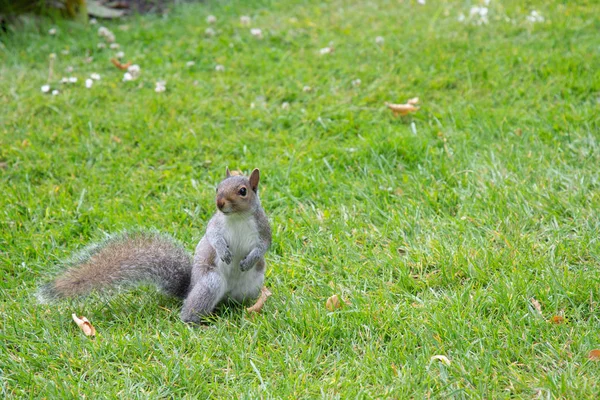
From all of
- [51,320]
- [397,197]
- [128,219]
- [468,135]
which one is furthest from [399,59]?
[51,320]

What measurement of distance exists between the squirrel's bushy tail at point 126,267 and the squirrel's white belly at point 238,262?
18 cm

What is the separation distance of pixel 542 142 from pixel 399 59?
148cm

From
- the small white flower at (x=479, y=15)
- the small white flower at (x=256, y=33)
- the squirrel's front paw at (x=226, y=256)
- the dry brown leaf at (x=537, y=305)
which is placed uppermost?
the small white flower at (x=479, y=15)

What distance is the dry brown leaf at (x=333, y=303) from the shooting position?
2668 millimetres

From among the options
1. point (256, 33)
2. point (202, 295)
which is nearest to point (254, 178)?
point (202, 295)

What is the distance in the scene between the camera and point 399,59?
5.00 meters

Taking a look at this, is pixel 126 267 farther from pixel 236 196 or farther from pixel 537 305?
pixel 537 305

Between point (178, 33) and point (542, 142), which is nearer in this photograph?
point (542, 142)

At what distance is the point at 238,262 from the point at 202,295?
0.62 feet

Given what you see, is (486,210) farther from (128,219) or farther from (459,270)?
(128,219)

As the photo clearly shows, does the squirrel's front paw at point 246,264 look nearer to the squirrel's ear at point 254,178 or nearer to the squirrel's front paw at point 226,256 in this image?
the squirrel's front paw at point 226,256

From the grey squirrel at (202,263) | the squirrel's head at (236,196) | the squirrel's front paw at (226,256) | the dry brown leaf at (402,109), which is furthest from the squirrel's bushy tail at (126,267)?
the dry brown leaf at (402,109)

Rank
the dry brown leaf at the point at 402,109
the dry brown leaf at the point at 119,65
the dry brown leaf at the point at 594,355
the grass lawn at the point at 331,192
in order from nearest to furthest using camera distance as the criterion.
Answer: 1. the dry brown leaf at the point at 594,355
2. the grass lawn at the point at 331,192
3. the dry brown leaf at the point at 402,109
4. the dry brown leaf at the point at 119,65

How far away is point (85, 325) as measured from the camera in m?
2.61
